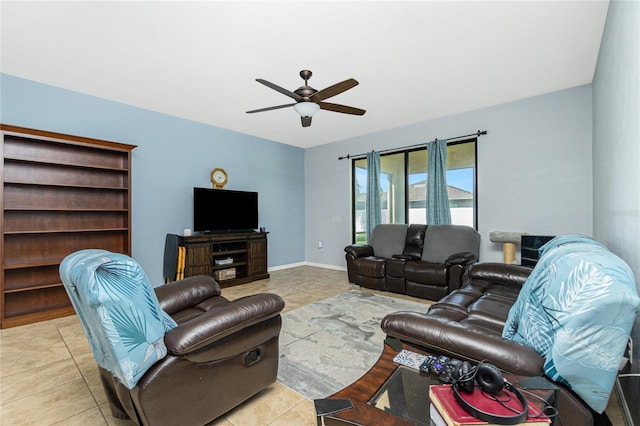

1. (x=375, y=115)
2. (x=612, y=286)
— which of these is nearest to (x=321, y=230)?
(x=375, y=115)

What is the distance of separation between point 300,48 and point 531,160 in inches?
138

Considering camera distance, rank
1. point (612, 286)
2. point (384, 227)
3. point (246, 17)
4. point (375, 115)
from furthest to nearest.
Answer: point (384, 227) → point (375, 115) → point (246, 17) → point (612, 286)

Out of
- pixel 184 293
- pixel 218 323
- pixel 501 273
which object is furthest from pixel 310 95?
pixel 501 273

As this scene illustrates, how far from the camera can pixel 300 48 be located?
2.73 m

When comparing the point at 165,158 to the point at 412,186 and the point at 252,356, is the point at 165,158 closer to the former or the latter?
the point at 252,356

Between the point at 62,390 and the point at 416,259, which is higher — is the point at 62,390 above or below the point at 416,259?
below

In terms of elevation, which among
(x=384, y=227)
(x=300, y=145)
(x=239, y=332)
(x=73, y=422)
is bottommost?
(x=73, y=422)

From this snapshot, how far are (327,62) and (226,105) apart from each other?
73.6 inches

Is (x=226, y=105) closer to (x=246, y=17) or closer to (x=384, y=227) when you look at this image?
(x=246, y=17)

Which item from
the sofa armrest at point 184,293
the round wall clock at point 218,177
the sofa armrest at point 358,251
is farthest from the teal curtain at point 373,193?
the sofa armrest at point 184,293

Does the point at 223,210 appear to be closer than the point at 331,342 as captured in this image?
No

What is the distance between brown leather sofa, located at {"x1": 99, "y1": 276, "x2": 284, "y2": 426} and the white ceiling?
7.32 feet

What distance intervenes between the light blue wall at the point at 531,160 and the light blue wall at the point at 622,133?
119 centimetres

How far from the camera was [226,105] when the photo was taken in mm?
Answer: 4184
